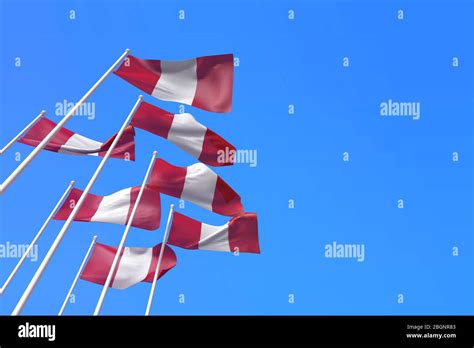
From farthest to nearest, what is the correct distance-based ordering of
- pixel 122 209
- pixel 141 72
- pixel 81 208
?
pixel 122 209, pixel 81 208, pixel 141 72

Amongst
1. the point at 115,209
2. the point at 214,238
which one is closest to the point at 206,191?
the point at 214,238

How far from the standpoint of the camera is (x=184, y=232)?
21.7m

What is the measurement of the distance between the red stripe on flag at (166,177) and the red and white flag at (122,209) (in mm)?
422

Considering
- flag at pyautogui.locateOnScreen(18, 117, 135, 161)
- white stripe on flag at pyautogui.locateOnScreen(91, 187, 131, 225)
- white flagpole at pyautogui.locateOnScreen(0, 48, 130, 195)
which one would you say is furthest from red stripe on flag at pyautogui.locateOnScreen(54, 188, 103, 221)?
white flagpole at pyautogui.locateOnScreen(0, 48, 130, 195)

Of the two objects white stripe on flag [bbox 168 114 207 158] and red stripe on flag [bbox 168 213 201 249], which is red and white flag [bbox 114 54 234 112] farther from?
red stripe on flag [bbox 168 213 201 249]

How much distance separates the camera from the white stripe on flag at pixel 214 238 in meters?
20.2

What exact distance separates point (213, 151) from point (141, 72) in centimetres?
313

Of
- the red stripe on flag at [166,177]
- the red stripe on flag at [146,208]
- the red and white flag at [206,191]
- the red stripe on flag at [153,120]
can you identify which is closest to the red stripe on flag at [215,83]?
the red stripe on flag at [153,120]

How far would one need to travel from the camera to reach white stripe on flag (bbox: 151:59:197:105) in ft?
46.1

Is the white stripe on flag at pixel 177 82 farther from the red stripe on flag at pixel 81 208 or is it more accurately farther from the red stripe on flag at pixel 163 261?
the red stripe on flag at pixel 163 261

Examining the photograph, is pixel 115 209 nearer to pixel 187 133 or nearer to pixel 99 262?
pixel 99 262
